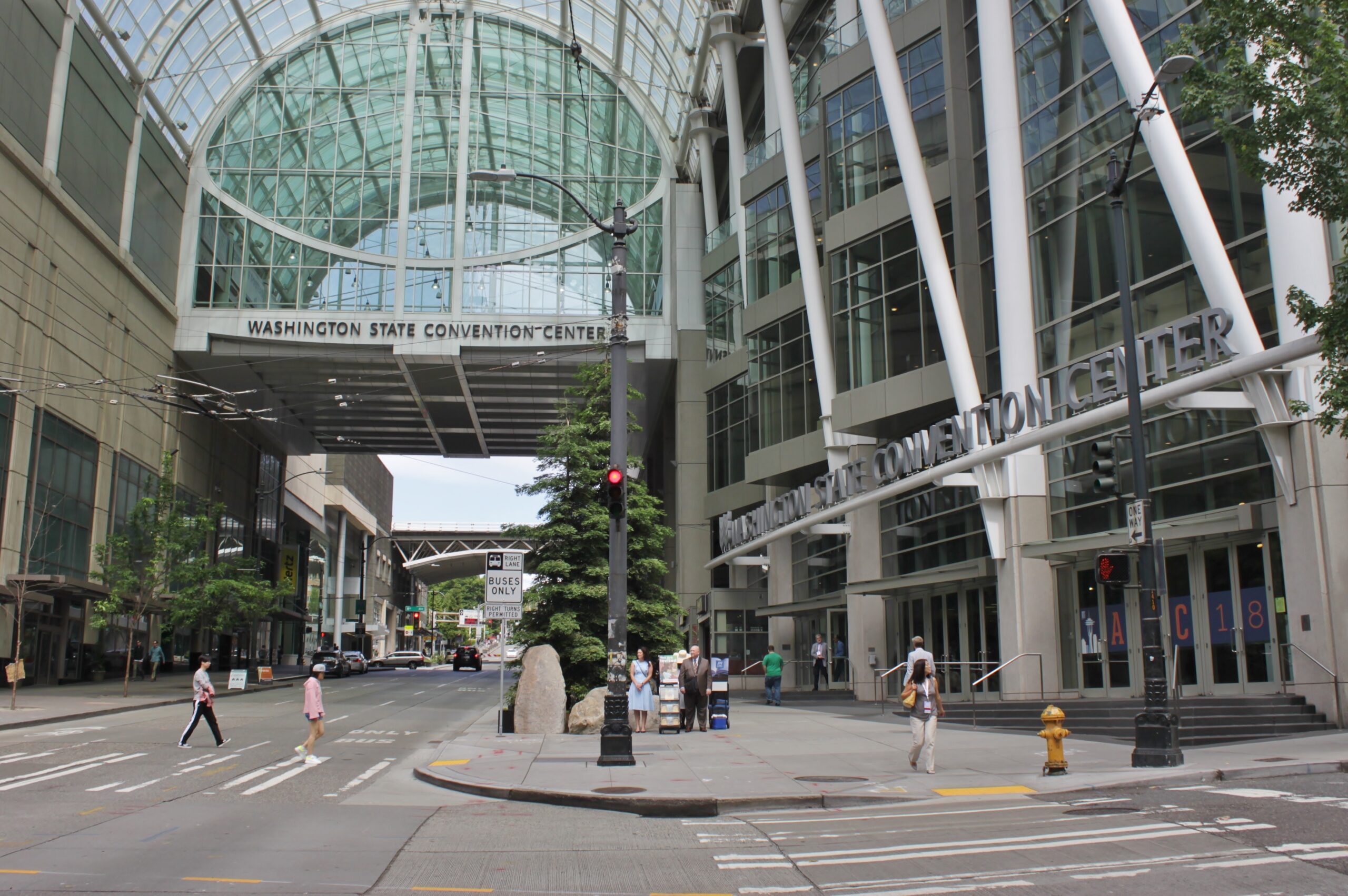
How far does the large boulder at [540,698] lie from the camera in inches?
889

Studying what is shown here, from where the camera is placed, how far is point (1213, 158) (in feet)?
69.8

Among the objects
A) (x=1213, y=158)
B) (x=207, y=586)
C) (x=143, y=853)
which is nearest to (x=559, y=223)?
(x=207, y=586)

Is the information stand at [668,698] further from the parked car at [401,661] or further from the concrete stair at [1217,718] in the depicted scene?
the parked car at [401,661]

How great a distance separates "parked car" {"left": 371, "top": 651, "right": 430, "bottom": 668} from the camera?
8725 cm

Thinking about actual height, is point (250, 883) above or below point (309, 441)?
below

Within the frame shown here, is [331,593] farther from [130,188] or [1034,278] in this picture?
[1034,278]

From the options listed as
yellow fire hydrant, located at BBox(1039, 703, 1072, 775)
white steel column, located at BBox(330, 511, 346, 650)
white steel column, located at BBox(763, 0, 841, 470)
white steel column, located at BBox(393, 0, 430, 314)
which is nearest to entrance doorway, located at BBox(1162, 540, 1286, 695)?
yellow fire hydrant, located at BBox(1039, 703, 1072, 775)

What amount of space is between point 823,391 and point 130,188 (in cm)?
3194

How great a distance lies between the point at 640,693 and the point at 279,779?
8.88 meters

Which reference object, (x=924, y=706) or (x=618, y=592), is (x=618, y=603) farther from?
(x=924, y=706)

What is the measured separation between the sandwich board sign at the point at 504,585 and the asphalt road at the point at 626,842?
19.3 ft

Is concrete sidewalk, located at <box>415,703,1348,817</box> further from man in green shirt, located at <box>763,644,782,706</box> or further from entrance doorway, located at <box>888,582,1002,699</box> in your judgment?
man in green shirt, located at <box>763,644,782,706</box>

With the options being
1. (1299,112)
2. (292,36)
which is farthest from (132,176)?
(1299,112)

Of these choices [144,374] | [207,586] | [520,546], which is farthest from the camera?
[520,546]
